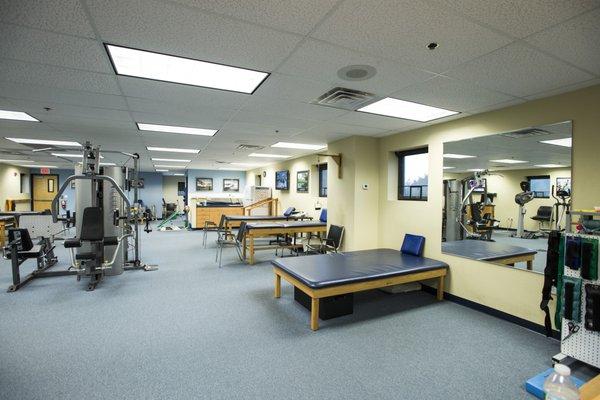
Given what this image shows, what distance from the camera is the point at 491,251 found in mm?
3496

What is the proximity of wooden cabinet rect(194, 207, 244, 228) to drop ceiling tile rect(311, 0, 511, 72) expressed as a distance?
9269 millimetres

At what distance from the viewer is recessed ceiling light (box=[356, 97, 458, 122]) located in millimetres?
3203

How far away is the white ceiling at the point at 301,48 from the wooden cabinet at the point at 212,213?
7.27 m

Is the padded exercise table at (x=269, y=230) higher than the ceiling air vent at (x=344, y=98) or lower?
lower

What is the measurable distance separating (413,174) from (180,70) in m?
3.60

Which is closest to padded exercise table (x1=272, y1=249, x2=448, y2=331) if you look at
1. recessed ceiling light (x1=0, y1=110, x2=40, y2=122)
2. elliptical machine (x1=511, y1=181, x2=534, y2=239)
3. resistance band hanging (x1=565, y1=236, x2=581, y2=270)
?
elliptical machine (x1=511, y1=181, x2=534, y2=239)

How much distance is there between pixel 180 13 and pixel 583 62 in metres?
2.80

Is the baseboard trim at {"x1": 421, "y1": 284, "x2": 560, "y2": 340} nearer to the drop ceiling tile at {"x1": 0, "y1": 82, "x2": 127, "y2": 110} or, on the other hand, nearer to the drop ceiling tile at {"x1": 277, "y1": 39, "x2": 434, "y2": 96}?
the drop ceiling tile at {"x1": 277, "y1": 39, "x2": 434, "y2": 96}

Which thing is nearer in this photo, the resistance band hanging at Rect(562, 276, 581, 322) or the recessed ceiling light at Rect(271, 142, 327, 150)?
the resistance band hanging at Rect(562, 276, 581, 322)

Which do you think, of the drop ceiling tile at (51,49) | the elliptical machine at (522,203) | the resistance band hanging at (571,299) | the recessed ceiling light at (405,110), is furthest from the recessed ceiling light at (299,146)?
the resistance band hanging at (571,299)

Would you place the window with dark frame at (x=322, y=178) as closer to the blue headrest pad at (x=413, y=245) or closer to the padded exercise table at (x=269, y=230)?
the padded exercise table at (x=269, y=230)

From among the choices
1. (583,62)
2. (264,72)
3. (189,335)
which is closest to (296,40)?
(264,72)

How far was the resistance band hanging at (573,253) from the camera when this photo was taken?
222 cm

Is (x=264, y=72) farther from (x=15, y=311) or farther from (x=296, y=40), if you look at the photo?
(x=15, y=311)
